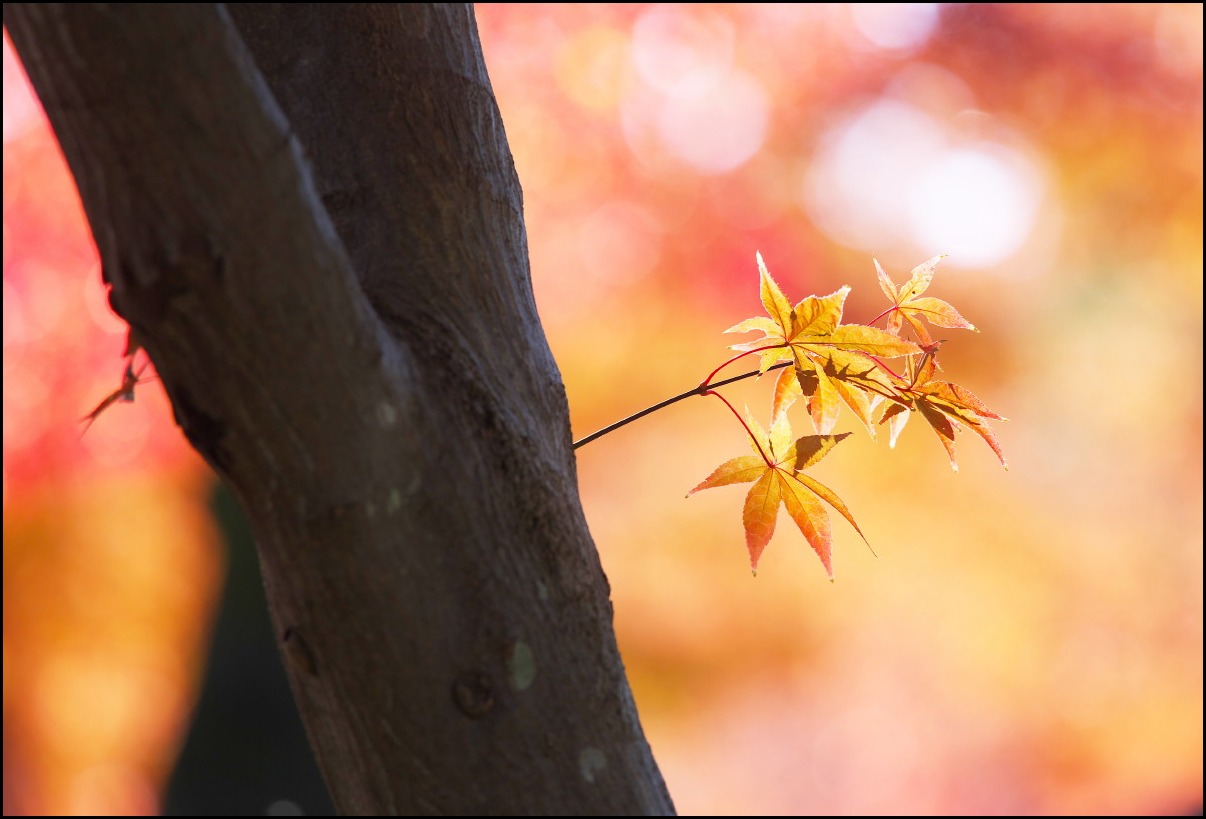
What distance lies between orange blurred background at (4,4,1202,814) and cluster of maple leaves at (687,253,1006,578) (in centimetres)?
197

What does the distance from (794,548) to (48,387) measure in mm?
2023

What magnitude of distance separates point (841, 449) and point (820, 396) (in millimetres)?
2095

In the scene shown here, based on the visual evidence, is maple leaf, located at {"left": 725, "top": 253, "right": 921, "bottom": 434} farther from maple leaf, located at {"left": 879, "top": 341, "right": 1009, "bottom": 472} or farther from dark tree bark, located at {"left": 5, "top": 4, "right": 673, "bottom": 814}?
dark tree bark, located at {"left": 5, "top": 4, "right": 673, "bottom": 814}

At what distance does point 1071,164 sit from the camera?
98.7 inches

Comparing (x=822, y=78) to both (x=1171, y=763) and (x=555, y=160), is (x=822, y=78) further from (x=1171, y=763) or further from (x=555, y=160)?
(x=1171, y=763)

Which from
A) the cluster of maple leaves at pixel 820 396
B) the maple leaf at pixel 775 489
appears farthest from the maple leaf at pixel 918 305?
the maple leaf at pixel 775 489

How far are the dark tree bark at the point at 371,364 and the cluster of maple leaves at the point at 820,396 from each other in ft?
0.49

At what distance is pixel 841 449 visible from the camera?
102 inches

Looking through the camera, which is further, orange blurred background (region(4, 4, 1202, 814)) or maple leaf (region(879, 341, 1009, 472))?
orange blurred background (region(4, 4, 1202, 814))

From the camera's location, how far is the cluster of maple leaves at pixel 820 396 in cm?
54

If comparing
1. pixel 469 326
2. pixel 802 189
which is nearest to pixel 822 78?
pixel 802 189

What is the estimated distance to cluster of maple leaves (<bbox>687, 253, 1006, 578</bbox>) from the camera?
542 millimetres

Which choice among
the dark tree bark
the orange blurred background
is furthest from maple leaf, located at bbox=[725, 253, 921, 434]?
the orange blurred background

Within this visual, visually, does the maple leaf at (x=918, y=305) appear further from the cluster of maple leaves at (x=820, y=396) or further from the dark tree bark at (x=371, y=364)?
the dark tree bark at (x=371, y=364)
